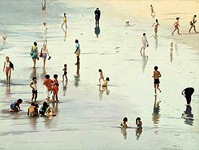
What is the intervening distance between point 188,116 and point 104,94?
5.45 meters

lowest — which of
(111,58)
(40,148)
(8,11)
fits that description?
(40,148)

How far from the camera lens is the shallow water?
2252 centimetres

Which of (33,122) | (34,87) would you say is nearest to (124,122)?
(33,122)

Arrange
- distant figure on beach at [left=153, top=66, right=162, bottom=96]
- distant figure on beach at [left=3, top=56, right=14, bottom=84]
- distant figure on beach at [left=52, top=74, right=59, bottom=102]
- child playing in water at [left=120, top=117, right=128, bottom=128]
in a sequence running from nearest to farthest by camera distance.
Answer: child playing in water at [left=120, top=117, right=128, bottom=128] → distant figure on beach at [left=52, top=74, right=59, bottom=102] → distant figure on beach at [left=153, top=66, right=162, bottom=96] → distant figure on beach at [left=3, top=56, right=14, bottom=84]

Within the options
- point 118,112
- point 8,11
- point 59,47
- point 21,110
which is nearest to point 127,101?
point 118,112

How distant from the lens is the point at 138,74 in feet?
115

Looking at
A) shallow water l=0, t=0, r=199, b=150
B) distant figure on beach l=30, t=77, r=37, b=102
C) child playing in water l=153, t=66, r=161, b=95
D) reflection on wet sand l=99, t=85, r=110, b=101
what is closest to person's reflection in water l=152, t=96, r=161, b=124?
shallow water l=0, t=0, r=199, b=150

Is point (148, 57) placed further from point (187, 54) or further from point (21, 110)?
point (21, 110)

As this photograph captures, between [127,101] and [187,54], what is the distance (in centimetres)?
1387

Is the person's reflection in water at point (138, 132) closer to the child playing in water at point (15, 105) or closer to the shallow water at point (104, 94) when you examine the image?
the shallow water at point (104, 94)

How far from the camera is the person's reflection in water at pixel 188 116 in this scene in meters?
24.9

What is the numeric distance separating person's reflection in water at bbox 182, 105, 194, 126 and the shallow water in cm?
9

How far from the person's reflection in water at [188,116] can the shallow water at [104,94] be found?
9 cm

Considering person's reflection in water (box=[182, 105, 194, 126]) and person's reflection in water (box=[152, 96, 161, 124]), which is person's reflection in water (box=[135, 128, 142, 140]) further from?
person's reflection in water (box=[182, 105, 194, 126])
